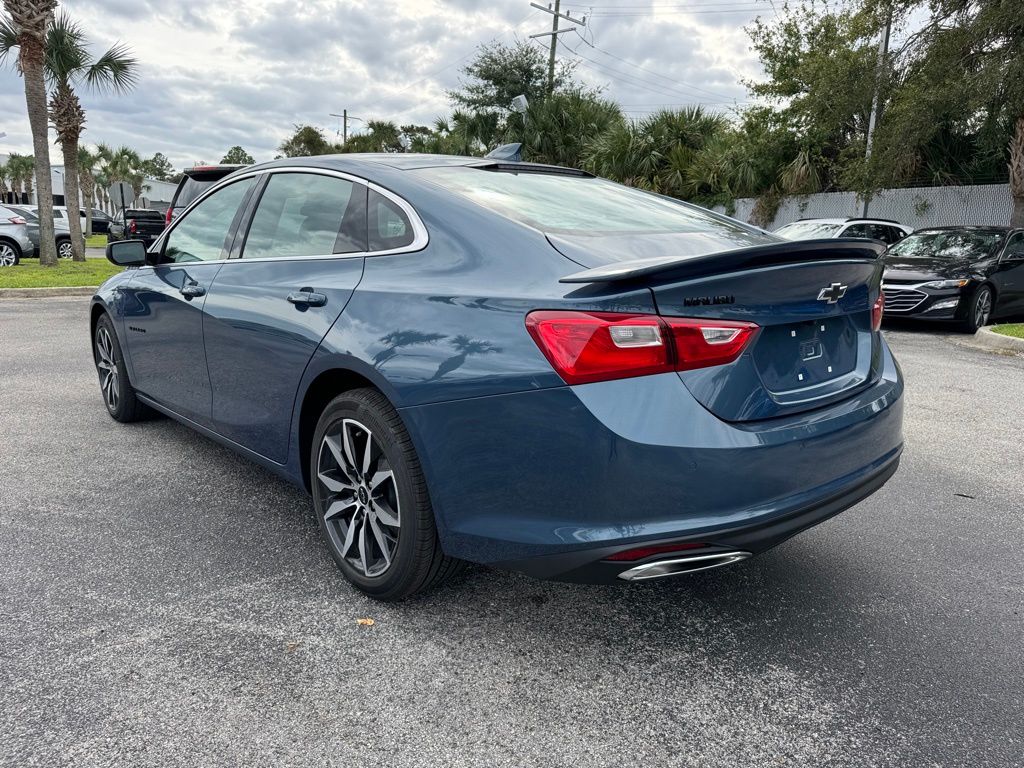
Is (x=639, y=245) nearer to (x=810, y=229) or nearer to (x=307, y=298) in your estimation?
(x=307, y=298)

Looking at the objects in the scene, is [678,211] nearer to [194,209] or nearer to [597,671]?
[597,671]

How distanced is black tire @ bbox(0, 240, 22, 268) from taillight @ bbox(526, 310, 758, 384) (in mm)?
19937

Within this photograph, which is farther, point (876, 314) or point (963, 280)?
point (963, 280)

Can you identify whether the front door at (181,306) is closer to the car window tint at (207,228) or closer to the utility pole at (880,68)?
the car window tint at (207,228)

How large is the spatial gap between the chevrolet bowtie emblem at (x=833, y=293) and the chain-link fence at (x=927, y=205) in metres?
18.0

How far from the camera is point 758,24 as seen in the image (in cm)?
2350

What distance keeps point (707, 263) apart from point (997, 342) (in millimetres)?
8976

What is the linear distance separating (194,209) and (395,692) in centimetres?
297

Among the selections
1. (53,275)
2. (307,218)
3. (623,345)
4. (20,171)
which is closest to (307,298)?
(307,218)

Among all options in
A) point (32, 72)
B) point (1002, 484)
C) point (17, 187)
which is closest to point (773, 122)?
point (32, 72)

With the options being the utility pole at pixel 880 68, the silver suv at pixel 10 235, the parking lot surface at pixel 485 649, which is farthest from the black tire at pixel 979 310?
the silver suv at pixel 10 235

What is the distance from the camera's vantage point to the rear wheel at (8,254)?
18062 mm

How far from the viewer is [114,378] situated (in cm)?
489

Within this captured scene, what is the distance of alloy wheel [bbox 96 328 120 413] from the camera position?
4.87 metres
